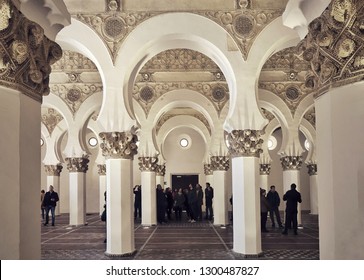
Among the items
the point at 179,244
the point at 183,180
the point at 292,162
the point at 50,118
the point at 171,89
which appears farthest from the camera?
the point at 183,180

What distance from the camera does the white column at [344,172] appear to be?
9.14 feet

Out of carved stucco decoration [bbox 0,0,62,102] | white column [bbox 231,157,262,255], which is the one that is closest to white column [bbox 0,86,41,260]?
carved stucco decoration [bbox 0,0,62,102]

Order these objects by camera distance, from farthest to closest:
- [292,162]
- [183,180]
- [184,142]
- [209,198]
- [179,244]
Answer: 1. [184,142]
2. [183,180]
3. [209,198]
4. [292,162]
5. [179,244]

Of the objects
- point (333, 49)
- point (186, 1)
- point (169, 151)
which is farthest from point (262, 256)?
point (169, 151)

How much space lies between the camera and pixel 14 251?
273 centimetres

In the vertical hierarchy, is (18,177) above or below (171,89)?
below

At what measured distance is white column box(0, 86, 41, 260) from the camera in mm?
2693

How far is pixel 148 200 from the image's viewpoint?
12.3 meters

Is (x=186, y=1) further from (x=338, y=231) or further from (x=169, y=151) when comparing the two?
(x=169, y=151)

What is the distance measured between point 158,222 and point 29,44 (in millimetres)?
10979

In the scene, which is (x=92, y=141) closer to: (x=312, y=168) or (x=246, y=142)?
(x=312, y=168)

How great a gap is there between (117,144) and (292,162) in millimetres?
6049

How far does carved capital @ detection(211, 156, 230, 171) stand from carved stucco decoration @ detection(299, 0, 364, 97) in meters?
9.16

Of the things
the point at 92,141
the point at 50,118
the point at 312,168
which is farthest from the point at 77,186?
the point at 92,141
